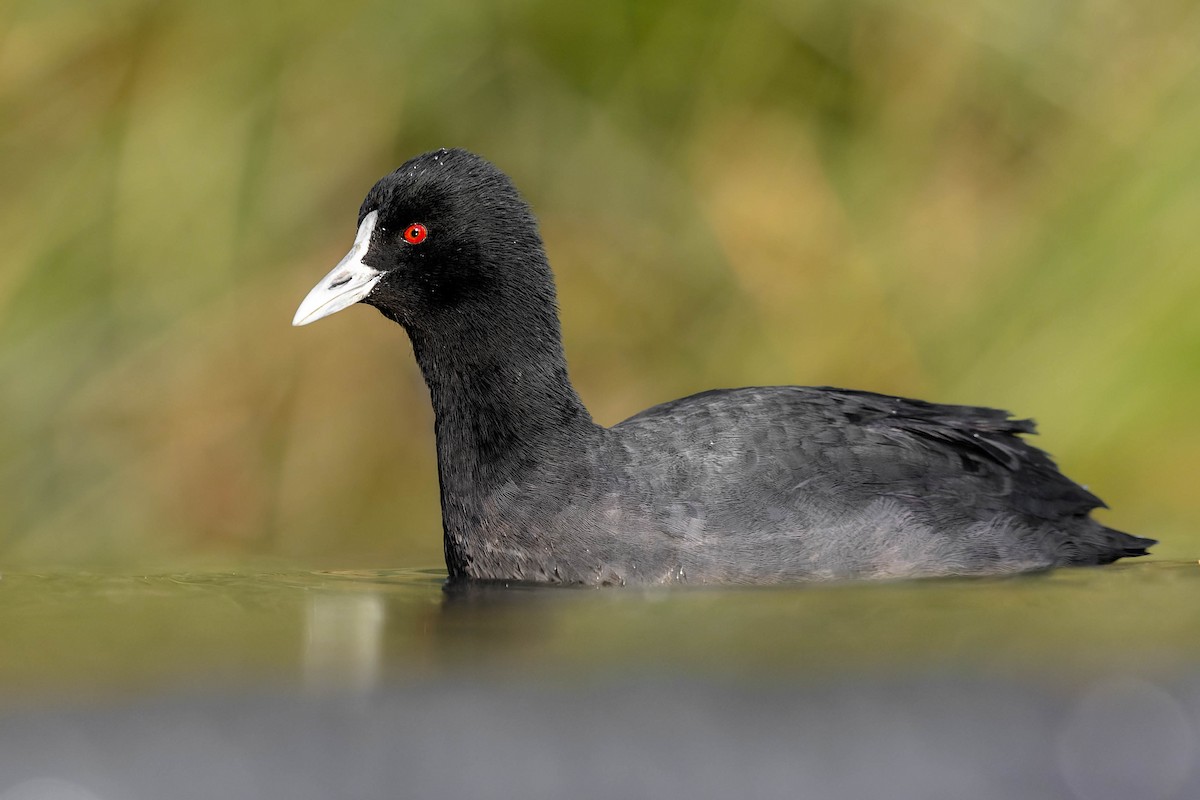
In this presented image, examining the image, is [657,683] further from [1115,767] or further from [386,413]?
[386,413]

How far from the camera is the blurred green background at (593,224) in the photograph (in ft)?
19.7

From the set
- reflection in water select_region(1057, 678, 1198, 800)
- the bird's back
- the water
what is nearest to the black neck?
the bird's back

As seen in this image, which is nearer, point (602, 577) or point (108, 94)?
Result: point (602, 577)

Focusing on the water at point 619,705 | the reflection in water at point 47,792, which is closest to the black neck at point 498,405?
the water at point 619,705

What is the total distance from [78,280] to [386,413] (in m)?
1.34

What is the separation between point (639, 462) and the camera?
4.36 m

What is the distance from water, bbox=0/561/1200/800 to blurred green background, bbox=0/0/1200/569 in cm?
260

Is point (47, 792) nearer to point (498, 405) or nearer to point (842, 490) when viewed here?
point (498, 405)

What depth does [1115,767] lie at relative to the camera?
2.21 meters

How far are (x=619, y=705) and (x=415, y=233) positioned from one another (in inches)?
100

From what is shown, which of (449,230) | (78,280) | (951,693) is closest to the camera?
(951,693)

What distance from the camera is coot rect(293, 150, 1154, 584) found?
423 centimetres

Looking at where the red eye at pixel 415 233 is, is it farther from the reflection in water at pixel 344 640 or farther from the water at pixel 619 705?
the water at pixel 619 705

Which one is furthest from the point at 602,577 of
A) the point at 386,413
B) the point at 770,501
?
the point at 386,413
